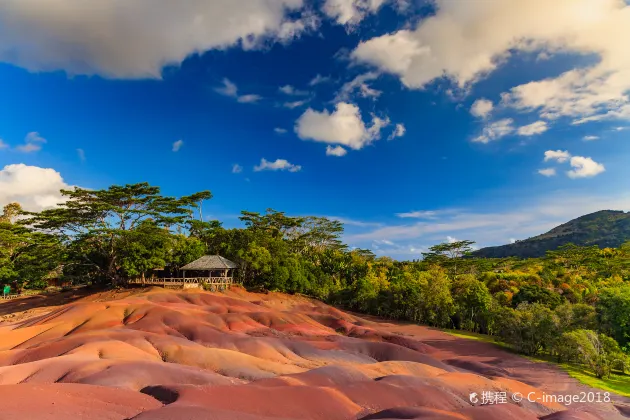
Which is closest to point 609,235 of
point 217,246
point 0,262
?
point 217,246

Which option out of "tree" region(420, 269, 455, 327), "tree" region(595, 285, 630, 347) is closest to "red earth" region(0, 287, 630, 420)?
"tree" region(595, 285, 630, 347)

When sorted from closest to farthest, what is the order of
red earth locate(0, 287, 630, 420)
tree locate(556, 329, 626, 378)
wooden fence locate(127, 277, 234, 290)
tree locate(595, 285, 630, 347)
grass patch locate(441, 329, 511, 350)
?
red earth locate(0, 287, 630, 420), tree locate(556, 329, 626, 378), tree locate(595, 285, 630, 347), grass patch locate(441, 329, 511, 350), wooden fence locate(127, 277, 234, 290)

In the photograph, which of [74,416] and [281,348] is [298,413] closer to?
[74,416]

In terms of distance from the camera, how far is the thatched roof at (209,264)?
51.8 m

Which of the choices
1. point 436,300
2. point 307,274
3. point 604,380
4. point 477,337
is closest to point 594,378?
point 604,380

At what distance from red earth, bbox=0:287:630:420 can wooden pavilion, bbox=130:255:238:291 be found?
35.2ft

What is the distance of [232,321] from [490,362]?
24.2 metres

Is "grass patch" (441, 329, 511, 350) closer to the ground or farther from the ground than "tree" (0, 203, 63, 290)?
closer to the ground

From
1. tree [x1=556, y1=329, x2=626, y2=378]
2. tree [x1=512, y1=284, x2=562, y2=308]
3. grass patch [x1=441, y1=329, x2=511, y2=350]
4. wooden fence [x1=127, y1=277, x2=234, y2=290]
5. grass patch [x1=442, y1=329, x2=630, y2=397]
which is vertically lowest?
grass patch [x1=441, y1=329, x2=511, y2=350]

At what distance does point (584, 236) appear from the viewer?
16625 cm

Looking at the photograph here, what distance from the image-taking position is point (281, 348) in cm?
2542

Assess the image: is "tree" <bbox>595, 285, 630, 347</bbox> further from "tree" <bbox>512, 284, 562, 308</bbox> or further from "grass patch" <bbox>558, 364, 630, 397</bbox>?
"tree" <bbox>512, 284, 562, 308</bbox>

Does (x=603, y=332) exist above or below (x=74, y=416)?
below

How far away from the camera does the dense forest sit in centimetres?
3594
